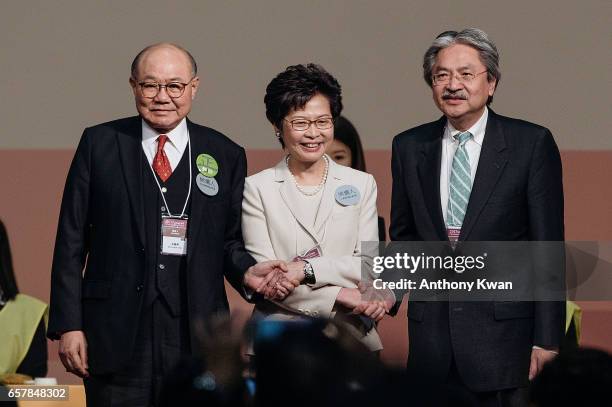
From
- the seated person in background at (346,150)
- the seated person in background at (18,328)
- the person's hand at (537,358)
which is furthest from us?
the seated person in background at (18,328)

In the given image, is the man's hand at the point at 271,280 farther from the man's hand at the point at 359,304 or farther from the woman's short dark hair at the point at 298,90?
the woman's short dark hair at the point at 298,90

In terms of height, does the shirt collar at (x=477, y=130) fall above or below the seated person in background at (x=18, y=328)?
above

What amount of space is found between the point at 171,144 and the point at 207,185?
170 mm

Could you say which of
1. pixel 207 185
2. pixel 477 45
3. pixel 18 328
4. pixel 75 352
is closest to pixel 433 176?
pixel 477 45

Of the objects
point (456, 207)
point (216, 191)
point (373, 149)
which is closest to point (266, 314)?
point (216, 191)

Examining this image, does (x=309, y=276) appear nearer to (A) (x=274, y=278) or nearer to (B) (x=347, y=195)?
(A) (x=274, y=278)

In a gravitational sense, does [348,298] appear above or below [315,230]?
below

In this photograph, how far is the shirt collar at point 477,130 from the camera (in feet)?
12.9

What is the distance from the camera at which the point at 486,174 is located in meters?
3.85

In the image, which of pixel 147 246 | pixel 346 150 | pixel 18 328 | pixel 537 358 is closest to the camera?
pixel 537 358

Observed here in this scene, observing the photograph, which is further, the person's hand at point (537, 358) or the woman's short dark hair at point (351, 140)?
the woman's short dark hair at point (351, 140)

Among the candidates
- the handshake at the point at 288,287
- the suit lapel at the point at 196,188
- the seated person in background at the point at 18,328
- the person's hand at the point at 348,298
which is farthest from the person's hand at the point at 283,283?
the seated person in background at the point at 18,328

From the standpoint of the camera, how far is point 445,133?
157 inches

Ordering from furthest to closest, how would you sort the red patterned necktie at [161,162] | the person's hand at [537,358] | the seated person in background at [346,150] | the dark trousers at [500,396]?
the seated person in background at [346,150] → the red patterned necktie at [161,162] → the dark trousers at [500,396] → the person's hand at [537,358]
